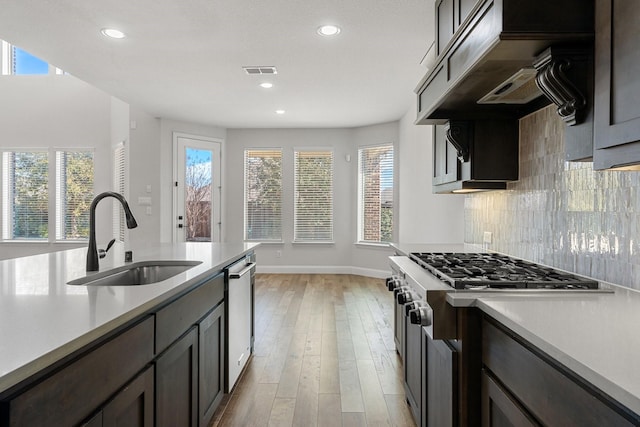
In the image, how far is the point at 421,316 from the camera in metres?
1.43

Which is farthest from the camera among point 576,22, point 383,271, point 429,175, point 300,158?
point 300,158

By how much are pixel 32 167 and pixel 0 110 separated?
1087 mm

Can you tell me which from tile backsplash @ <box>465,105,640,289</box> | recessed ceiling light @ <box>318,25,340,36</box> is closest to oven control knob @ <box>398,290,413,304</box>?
tile backsplash @ <box>465,105,640,289</box>

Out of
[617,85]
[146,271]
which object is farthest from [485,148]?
[146,271]

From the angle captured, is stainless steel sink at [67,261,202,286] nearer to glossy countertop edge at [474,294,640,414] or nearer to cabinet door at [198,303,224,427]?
cabinet door at [198,303,224,427]

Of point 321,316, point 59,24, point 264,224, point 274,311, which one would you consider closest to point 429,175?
point 321,316

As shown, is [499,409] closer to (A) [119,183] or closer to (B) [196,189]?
(B) [196,189]

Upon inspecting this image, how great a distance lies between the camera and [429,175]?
4.56 metres

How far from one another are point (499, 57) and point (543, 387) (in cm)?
105

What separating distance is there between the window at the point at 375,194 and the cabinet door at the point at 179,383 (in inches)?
192

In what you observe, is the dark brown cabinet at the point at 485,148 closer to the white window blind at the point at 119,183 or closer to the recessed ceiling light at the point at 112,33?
the recessed ceiling light at the point at 112,33

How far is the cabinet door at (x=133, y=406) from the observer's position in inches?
41.6

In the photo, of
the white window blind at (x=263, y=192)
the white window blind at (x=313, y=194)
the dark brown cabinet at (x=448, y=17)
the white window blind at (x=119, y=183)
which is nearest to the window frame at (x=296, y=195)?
the white window blind at (x=313, y=194)

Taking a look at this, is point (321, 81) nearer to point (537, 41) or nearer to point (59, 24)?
point (59, 24)
